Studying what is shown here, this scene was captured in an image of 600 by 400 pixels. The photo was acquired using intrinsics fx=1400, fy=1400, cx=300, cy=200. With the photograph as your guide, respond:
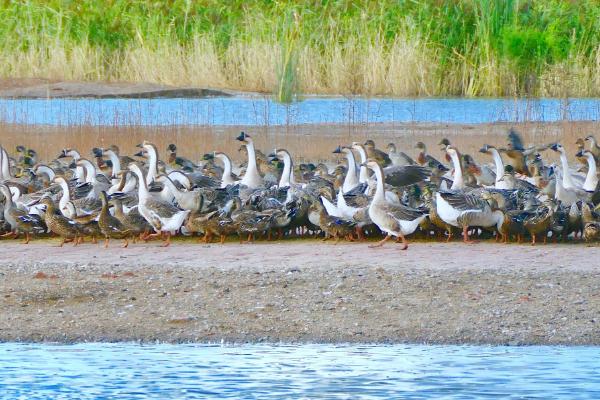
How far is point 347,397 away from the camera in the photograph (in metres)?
9.30

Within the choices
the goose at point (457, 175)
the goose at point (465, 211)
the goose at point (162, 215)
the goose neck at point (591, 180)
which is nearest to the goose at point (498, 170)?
the goose at point (457, 175)

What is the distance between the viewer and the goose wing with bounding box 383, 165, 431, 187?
1771cm

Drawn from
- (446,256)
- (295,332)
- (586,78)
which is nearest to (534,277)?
(446,256)

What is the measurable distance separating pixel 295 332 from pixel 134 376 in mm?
1441

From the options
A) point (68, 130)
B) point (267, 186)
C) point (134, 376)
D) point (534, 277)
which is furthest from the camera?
point (68, 130)

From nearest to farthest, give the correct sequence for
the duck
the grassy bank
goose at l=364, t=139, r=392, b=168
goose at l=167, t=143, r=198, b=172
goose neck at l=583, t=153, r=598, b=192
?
1. the duck
2. goose neck at l=583, t=153, r=598, b=192
3. goose at l=167, t=143, r=198, b=172
4. goose at l=364, t=139, r=392, b=168
5. the grassy bank

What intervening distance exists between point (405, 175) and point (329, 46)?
1914 centimetres

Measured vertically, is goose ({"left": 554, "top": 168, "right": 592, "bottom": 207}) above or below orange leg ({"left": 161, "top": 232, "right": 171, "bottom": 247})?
above

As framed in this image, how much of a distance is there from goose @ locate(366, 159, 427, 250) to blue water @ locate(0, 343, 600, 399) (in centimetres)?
397

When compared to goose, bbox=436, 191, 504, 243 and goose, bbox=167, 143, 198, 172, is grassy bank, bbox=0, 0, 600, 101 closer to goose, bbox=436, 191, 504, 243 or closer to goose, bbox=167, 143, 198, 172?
goose, bbox=167, 143, 198, 172

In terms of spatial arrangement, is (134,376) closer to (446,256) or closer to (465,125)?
(446,256)

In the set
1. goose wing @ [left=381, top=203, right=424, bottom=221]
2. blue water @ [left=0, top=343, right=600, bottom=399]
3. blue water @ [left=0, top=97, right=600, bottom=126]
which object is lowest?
blue water @ [left=0, top=343, right=600, bottom=399]

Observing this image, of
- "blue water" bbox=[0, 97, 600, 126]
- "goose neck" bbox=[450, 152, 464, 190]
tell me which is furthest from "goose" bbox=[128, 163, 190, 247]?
"blue water" bbox=[0, 97, 600, 126]

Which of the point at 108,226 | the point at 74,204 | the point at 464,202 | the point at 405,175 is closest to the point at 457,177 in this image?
the point at 405,175
